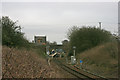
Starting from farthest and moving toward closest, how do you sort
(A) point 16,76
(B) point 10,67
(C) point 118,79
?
(C) point 118,79, (B) point 10,67, (A) point 16,76

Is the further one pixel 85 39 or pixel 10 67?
pixel 85 39

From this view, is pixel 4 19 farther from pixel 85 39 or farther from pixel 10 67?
pixel 10 67

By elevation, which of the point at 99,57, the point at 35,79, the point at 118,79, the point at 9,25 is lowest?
the point at 118,79

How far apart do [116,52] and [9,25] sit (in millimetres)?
13505

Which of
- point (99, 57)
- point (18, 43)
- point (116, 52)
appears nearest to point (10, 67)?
point (99, 57)

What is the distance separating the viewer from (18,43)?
19844 millimetres

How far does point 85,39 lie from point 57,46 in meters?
40.9

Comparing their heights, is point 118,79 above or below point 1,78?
below

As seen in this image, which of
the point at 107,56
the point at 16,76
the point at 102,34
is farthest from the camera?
the point at 102,34

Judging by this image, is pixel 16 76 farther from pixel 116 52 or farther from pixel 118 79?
pixel 118 79

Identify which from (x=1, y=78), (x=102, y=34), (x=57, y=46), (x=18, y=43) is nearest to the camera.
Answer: (x=1, y=78)

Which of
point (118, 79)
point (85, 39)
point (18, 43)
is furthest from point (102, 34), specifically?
point (18, 43)

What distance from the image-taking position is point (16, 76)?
6.32 meters

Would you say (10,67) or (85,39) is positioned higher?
(85,39)
